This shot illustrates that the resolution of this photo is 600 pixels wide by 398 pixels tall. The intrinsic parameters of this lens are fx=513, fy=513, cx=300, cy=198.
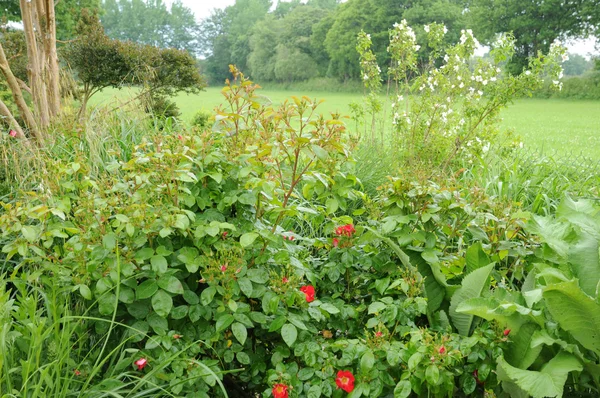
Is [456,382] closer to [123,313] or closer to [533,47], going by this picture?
[123,313]

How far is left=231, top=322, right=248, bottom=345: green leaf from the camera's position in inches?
63.2

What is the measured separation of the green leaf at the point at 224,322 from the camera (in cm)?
162

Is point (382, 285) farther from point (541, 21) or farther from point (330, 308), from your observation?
point (541, 21)

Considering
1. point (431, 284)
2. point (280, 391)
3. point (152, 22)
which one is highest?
point (152, 22)

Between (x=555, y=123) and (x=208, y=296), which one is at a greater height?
(x=208, y=296)

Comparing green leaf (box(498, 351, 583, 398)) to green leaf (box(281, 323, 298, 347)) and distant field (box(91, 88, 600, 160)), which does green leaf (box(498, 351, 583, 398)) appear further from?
distant field (box(91, 88, 600, 160))

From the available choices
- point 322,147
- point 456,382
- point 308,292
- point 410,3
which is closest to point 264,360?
point 308,292

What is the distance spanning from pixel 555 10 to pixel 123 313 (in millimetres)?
35887

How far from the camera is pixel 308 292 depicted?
1.75 m

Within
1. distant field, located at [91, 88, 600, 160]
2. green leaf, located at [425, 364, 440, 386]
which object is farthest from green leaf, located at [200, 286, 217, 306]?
distant field, located at [91, 88, 600, 160]

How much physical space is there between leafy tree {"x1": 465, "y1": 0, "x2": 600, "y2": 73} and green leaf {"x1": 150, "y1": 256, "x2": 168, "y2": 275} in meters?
31.6

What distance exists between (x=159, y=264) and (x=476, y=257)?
1.16m

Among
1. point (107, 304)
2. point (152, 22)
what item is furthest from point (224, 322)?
point (152, 22)

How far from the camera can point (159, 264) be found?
1637mm
